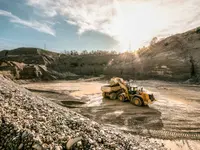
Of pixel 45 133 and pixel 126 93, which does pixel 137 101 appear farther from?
pixel 45 133

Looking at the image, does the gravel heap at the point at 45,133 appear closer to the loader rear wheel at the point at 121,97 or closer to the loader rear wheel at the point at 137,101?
the loader rear wheel at the point at 137,101

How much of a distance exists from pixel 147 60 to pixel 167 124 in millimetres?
27253

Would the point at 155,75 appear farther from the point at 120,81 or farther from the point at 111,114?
the point at 111,114

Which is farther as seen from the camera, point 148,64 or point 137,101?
point 148,64

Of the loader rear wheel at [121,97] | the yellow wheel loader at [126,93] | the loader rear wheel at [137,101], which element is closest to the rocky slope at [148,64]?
the yellow wheel loader at [126,93]

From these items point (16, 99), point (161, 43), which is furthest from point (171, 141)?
point (161, 43)

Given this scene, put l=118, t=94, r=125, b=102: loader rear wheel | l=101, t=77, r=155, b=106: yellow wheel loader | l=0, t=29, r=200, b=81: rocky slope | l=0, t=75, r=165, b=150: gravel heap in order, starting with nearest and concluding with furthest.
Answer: l=0, t=75, r=165, b=150: gravel heap < l=101, t=77, r=155, b=106: yellow wheel loader < l=118, t=94, r=125, b=102: loader rear wheel < l=0, t=29, r=200, b=81: rocky slope

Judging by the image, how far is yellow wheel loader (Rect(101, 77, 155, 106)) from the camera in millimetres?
10766

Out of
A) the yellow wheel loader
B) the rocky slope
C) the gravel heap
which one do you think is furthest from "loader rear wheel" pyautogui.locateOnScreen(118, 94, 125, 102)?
the rocky slope

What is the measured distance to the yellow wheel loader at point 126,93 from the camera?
10.8 meters

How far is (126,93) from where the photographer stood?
12.1 m

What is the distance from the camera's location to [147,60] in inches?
1347

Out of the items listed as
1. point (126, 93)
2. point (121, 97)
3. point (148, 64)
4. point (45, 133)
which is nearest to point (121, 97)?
point (121, 97)

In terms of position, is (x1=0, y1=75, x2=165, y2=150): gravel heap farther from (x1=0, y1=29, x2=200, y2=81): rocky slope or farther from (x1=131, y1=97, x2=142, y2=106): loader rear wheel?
(x1=0, y1=29, x2=200, y2=81): rocky slope
